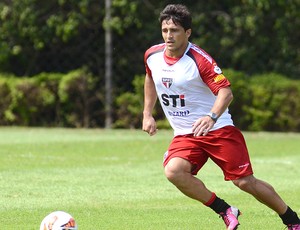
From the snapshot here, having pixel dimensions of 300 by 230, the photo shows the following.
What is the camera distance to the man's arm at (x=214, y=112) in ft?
26.7

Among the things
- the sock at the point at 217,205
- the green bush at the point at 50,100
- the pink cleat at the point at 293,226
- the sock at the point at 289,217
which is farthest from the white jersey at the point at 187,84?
the green bush at the point at 50,100

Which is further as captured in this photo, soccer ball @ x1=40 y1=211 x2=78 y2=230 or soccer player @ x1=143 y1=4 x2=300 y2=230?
soccer player @ x1=143 y1=4 x2=300 y2=230

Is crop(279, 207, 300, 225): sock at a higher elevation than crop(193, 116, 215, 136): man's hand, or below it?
below

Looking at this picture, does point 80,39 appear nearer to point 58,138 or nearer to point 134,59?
point 134,59

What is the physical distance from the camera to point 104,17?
78.4ft

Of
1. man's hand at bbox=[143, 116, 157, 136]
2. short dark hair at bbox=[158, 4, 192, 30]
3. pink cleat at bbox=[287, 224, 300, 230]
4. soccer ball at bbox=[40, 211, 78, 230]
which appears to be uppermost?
short dark hair at bbox=[158, 4, 192, 30]

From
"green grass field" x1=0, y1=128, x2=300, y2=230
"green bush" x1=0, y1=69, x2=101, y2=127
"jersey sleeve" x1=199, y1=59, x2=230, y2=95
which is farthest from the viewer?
"green bush" x1=0, y1=69, x2=101, y2=127

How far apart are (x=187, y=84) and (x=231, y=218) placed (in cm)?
128

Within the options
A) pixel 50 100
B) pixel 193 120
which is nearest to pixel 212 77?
pixel 193 120

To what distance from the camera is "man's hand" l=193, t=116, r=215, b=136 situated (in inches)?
320

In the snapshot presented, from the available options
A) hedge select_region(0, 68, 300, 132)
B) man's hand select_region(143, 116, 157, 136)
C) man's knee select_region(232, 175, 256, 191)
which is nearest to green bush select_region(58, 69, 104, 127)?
hedge select_region(0, 68, 300, 132)

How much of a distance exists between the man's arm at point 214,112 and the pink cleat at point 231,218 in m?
0.95

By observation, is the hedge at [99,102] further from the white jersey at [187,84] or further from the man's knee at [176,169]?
the man's knee at [176,169]

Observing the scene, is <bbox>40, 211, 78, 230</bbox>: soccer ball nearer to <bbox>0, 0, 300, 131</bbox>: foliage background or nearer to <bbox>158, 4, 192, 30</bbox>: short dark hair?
<bbox>158, 4, 192, 30</bbox>: short dark hair
